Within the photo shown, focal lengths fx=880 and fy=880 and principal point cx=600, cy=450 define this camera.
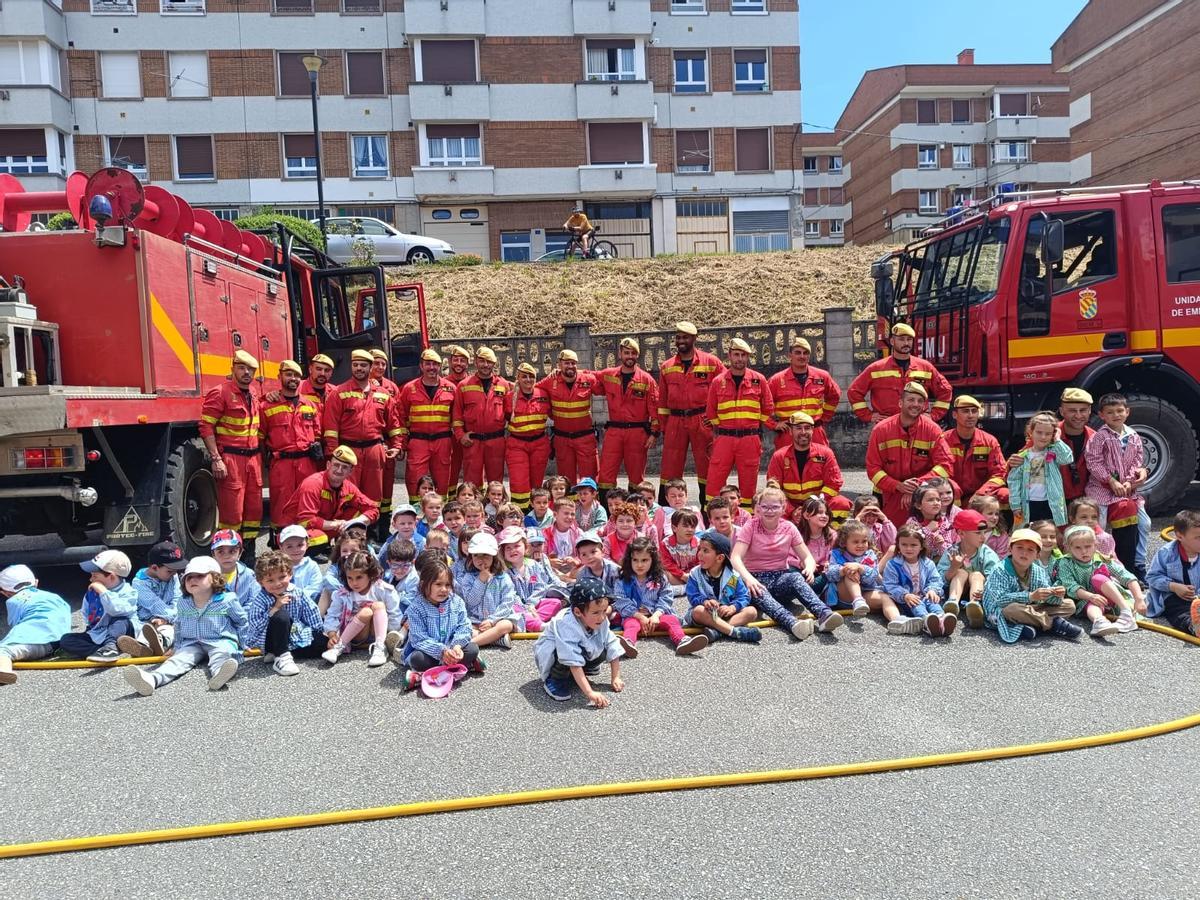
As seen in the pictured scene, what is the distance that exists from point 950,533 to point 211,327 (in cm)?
619

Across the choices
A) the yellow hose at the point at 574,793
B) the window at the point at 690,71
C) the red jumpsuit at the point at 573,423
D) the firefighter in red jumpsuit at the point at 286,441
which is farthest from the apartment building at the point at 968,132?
the yellow hose at the point at 574,793

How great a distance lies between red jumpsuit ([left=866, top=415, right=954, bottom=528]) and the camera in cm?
674

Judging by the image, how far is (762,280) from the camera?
63.9ft

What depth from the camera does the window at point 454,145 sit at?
1117 inches

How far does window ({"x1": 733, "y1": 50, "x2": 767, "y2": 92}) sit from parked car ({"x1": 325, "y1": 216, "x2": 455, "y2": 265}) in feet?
42.5

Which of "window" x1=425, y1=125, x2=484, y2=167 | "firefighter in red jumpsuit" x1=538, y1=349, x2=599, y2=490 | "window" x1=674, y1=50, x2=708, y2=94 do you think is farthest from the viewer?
"window" x1=674, y1=50, x2=708, y2=94

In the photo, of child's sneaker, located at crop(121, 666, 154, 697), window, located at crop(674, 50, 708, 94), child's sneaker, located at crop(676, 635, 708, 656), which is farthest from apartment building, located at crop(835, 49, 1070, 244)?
child's sneaker, located at crop(121, 666, 154, 697)

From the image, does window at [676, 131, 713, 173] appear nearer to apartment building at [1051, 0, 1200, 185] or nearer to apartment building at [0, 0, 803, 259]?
apartment building at [0, 0, 803, 259]

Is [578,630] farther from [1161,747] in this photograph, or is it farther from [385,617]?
[1161,747]

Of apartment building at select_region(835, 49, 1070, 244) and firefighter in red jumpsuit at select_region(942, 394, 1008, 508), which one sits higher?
apartment building at select_region(835, 49, 1070, 244)

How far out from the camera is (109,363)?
21.6 ft

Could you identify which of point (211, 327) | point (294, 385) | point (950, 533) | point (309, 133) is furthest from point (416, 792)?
point (309, 133)

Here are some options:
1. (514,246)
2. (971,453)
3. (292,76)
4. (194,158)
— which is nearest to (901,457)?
(971,453)

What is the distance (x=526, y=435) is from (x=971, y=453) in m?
3.87
